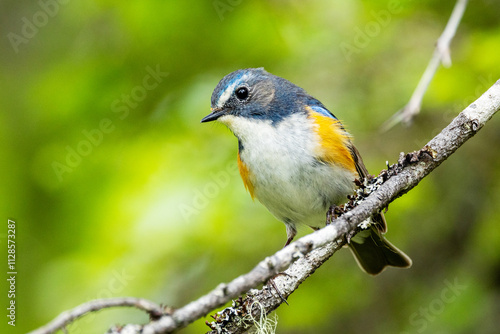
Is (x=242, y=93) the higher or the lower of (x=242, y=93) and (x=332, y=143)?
the higher

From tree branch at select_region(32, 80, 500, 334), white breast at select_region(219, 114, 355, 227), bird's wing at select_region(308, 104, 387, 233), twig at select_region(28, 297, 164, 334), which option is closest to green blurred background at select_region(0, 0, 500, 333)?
bird's wing at select_region(308, 104, 387, 233)

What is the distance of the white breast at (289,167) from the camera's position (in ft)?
13.2

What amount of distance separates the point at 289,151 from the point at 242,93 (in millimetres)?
650

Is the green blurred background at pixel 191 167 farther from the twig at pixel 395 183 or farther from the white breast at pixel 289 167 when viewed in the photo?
the twig at pixel 395 183

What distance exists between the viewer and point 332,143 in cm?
417

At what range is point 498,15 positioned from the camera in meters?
5.04

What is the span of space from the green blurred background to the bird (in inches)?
24.7

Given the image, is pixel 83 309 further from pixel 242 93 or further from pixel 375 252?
pixel 375 252

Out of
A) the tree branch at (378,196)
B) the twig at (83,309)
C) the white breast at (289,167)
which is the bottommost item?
the twig at (83,309)

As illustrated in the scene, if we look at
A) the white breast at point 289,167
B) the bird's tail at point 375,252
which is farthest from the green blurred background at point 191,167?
the white breast at point 289,167

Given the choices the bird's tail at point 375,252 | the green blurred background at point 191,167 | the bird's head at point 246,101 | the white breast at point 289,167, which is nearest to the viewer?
the white breast at point 289,167

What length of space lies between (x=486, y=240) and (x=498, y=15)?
2.05 m

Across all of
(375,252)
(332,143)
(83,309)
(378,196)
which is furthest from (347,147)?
(83,309)

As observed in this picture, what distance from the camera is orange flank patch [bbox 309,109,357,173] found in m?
4.08
